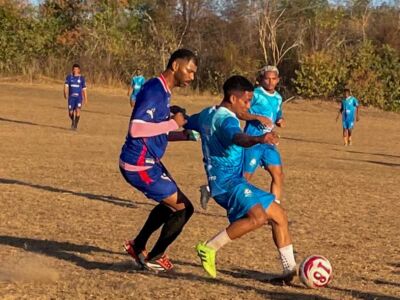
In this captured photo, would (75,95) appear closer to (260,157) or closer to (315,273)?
(260,157)

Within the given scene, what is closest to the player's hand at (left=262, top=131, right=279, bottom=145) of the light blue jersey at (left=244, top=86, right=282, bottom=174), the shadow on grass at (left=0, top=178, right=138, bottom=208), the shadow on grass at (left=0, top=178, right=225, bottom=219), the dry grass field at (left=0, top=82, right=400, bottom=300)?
the dry grass field at (left=0, top=82, right=400, bottom=300)

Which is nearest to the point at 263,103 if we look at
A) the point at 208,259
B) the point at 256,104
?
the point at 256,104

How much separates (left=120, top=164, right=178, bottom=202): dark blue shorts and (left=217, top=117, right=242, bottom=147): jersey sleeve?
753 mm

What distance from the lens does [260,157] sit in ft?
33.6

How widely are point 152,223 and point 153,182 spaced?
1.73ft

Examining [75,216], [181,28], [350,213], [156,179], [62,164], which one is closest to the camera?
[156,179]

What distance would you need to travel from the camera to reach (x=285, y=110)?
44281mm

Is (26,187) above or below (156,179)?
below

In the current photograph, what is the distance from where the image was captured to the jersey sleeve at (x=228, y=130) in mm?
6797

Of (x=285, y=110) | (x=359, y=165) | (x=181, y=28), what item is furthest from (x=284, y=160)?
(x=181, y=28)

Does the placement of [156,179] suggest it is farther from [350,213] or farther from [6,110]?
[6,110]

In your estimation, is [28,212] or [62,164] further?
[62,164]

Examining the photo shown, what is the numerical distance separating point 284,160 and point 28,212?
34.0 ft

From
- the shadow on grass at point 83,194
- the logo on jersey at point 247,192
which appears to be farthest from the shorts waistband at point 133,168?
the shadow on grass at point 83,194
